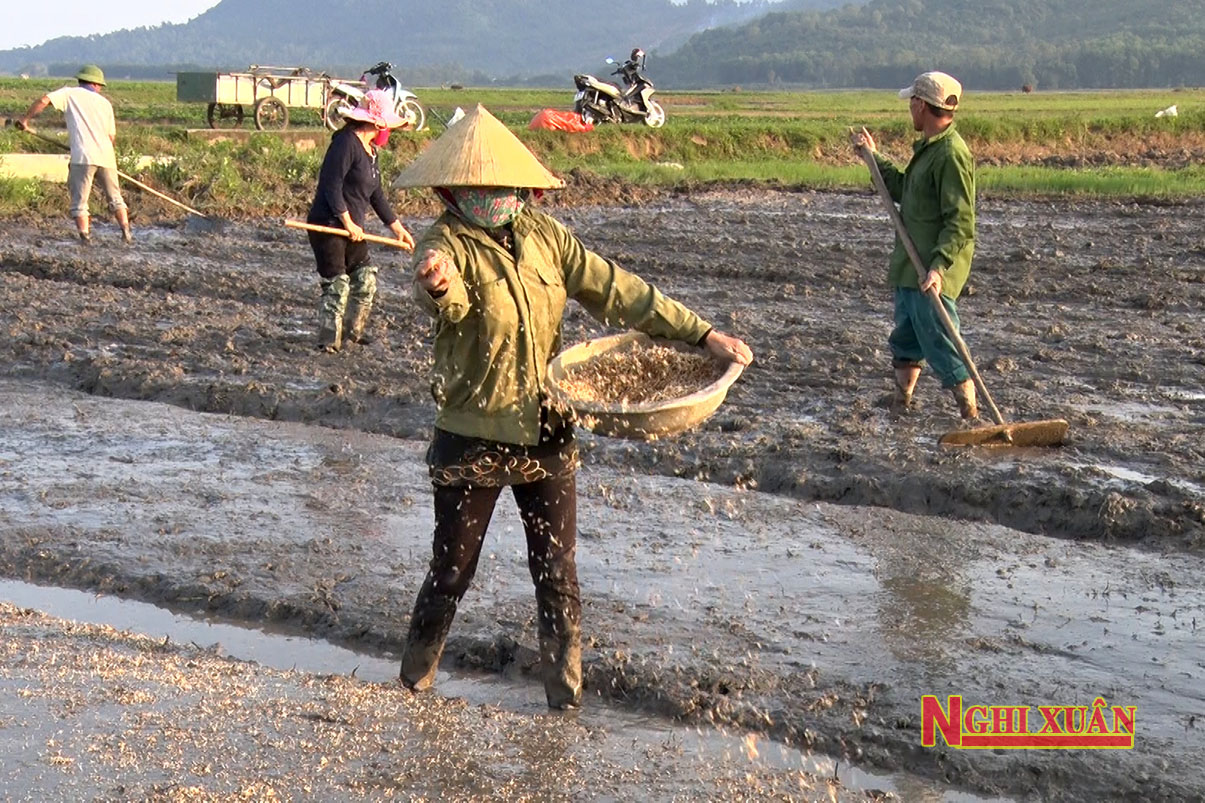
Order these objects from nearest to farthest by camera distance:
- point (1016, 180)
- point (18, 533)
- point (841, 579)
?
point (841, 579)
point (18, 533)
point (1016, 180)

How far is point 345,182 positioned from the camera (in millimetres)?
9078

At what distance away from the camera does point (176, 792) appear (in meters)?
3.79

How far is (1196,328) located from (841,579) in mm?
5851

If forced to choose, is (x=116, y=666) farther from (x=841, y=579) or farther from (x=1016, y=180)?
(x=1016, y=180)

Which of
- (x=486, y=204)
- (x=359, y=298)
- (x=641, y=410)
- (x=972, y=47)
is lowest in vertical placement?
(x=359, y=298)

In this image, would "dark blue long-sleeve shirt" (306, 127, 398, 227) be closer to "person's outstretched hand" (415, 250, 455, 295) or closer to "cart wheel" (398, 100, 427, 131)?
"person's outstretched hand" (415, 250, 455, 295)

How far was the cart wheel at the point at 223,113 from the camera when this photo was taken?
28688 millimetres

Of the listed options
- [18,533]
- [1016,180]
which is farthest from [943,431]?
[1016,180]

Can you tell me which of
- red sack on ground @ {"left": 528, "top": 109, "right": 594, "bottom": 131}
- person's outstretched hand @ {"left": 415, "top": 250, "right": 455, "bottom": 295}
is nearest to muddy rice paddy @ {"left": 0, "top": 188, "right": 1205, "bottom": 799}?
person's outstretched hand @ {"left": 415, "top": 250, "right": 455, "bottom": 295}

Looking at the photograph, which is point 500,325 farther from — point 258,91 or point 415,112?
point 258,91

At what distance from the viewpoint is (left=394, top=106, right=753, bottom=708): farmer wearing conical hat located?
4262mm

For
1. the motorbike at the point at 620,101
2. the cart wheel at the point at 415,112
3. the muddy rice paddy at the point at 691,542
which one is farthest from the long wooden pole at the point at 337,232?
the motorbike at the point at 620,101

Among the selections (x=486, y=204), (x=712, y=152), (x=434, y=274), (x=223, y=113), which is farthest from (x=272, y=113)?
(x=434, y=274)

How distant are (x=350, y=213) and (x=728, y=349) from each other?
508cm
